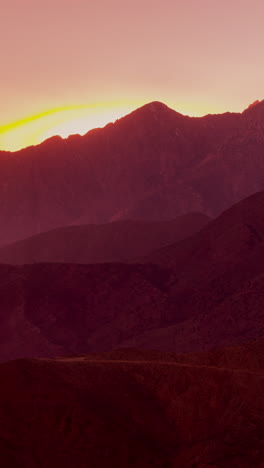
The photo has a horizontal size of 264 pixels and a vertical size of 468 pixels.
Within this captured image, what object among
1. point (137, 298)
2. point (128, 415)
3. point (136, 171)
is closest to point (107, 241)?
point (137, 298)

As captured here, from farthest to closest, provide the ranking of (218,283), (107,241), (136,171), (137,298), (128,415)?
(136,171)
(107,241)
(137,298)
(218,283)
(128,415)

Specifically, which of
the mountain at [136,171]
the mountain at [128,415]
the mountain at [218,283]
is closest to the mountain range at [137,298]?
the mountain at [128,415]

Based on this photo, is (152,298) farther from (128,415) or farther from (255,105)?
(255,105)

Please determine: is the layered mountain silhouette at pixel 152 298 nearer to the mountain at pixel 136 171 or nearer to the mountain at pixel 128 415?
the mountain at pixel 128 415

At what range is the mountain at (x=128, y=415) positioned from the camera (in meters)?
21.8

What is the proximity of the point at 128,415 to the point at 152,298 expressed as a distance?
116 ft

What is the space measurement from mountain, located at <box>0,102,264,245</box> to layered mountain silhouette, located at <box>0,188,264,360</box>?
5069 cm

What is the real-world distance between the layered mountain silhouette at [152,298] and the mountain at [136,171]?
5069 cm

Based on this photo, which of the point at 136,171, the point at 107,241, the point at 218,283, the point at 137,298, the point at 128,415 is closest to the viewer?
the point at 128,415

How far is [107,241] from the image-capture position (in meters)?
88.3

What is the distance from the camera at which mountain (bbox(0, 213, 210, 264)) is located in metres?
84.8

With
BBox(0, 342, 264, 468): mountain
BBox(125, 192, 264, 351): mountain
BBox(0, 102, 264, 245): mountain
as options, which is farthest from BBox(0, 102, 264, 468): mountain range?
BBox(0, 102, 264, 245): mountain

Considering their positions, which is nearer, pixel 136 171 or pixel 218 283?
pixel 218 283

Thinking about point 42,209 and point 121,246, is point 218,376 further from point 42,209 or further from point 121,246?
point 42,209
